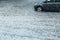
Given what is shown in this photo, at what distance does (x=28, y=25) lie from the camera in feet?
41.2

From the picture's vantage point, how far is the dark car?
55.0 feet

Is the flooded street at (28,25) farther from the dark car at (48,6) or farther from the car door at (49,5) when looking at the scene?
the car door at (49,5)

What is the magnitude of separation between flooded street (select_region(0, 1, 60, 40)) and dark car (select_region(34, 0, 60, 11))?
831mm

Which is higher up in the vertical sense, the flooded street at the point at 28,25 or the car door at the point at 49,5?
the car door at the point at 49,5

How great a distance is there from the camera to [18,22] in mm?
13359

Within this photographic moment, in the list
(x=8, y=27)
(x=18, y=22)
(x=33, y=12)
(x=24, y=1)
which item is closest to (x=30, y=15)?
(x=33, y=12)

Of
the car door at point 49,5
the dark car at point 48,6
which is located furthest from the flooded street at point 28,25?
the car door at point 49,5

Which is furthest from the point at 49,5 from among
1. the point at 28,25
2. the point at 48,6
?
the point at 28,25

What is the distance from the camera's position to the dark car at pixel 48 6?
1676 centimetres

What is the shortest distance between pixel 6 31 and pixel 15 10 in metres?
6.18

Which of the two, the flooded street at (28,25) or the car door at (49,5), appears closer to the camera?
the flooded street at (28,25)

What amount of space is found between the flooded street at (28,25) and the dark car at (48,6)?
32.7 inches

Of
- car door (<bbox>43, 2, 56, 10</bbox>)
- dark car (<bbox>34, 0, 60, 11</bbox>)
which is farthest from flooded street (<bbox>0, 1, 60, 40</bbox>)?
car door (<bbox>43, 2, 56, 10</bbox>)

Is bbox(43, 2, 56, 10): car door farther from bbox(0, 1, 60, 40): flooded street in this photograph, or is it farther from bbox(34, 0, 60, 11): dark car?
bbox(0, 1, 60, 40): flooded street
